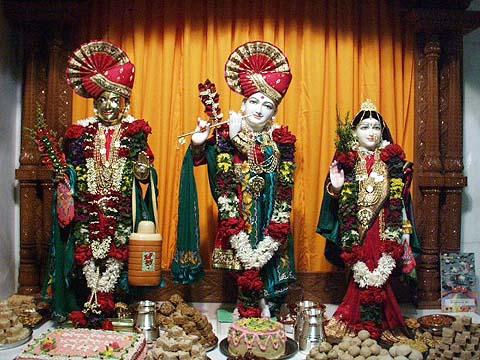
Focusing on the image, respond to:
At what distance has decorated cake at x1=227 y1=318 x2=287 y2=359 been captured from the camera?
10.8ft

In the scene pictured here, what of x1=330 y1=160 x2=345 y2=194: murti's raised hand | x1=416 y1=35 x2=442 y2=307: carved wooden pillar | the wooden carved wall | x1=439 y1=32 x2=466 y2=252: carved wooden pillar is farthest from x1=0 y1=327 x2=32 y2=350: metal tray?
x1=439 y1=32 x2=466 y2=252: carved wooden pillar

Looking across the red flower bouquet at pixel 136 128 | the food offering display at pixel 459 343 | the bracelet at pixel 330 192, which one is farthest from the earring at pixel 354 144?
the red flower bouquet at pixel 136 128

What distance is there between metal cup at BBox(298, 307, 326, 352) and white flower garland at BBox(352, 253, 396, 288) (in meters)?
0.34

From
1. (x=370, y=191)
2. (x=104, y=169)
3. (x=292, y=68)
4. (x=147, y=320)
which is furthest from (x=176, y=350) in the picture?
(x=292, y=68)

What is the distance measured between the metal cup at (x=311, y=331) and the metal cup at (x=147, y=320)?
35.9 inches

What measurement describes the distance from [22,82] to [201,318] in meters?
2.31

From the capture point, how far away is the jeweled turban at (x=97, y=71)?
3.85 metres

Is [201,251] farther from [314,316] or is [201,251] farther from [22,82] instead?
[22,82]

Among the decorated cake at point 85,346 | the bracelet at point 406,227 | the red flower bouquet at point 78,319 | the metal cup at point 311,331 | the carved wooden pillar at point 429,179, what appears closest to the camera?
the decorated cake at point 85,346

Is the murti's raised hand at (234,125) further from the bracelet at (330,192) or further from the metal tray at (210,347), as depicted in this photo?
the metal tray at (210,347)

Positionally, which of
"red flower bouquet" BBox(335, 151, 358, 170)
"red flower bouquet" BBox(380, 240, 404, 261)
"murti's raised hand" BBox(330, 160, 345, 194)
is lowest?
"red flower bouquet" BBox(380, 240, 404, 261)

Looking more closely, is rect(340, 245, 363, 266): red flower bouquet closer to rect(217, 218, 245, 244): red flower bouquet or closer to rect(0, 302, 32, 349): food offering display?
rect(217, 218, 245, 244): red flower bouquet

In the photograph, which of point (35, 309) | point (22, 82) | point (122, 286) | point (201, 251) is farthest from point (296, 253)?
point (22, 82)

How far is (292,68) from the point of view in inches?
178
